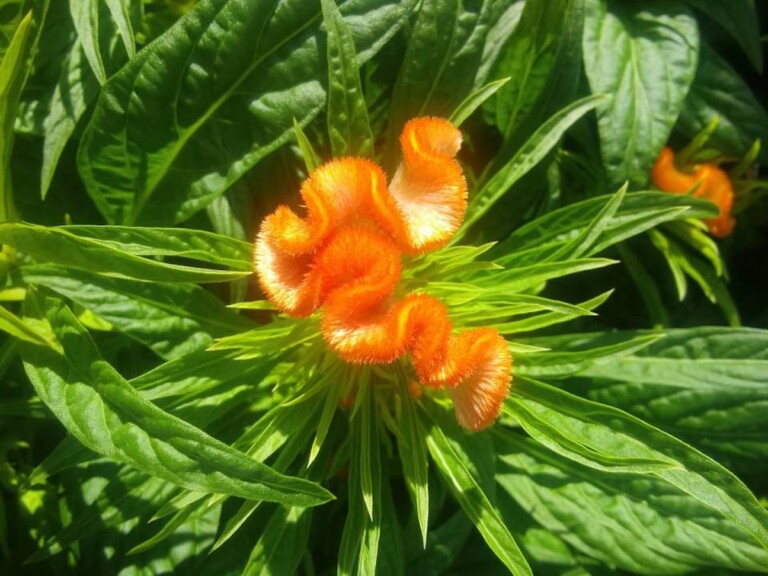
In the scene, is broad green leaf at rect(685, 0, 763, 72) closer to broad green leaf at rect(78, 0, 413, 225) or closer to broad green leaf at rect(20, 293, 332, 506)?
broad green leaf at rect(78, 0, 413, 225)

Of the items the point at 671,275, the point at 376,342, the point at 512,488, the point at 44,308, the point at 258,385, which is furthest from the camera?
the point at 671,275

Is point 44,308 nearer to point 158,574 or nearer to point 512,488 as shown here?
point 158,574

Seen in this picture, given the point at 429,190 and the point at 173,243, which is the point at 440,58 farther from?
the point at 173,243

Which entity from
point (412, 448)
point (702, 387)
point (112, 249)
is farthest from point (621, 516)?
point (112, 249)

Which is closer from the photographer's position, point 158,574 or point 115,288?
point 115,288

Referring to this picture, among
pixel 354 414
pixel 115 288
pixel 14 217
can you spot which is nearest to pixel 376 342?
pixel 354 414

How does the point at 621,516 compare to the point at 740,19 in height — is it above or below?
below
